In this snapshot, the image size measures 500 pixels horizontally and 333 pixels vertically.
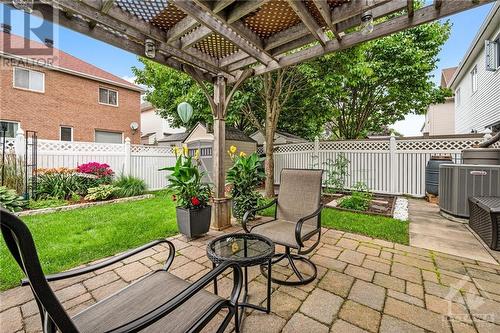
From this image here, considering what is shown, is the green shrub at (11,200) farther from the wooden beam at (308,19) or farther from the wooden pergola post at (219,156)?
the wooden beam at (308,19)

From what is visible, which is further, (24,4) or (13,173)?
(13,173)

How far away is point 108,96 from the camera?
487 inches

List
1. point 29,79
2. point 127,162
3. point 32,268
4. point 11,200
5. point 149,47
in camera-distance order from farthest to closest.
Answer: point 29,79
point 127,162
point 11,200
point 149,47
point 32,268

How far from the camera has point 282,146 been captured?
9430 mm

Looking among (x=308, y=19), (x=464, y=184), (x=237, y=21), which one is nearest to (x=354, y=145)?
(x=464, y=184)

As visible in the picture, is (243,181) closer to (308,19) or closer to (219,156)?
(219,156)

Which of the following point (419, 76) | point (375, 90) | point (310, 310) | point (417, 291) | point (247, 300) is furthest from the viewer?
point (375, 90)

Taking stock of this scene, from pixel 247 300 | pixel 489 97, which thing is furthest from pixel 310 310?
pixel 489 97

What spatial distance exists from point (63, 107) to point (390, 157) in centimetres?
1401

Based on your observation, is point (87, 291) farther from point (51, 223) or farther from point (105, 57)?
point (105, 57)

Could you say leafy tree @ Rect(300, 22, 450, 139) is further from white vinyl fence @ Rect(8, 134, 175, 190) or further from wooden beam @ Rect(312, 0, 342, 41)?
white vinyl fence @ Rect(8, 134, 175, 190)

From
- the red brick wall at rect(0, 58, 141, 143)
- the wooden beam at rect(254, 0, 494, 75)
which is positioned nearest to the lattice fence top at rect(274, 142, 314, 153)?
the wooden beam at rect(254, 0, 494, 75)

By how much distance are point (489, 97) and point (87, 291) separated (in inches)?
449

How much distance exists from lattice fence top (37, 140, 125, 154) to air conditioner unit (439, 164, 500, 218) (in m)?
9.12
